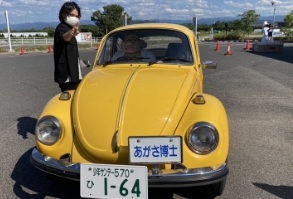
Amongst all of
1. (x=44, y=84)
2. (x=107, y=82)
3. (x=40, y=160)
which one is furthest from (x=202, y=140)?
(x=44, y=84)

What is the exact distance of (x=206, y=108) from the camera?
10.2 ft

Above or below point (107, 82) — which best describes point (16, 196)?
below

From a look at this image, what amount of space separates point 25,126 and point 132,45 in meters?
2.47

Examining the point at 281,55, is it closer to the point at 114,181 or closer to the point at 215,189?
the point at 215,189

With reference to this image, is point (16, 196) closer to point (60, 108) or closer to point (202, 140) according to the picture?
point (60, 108)

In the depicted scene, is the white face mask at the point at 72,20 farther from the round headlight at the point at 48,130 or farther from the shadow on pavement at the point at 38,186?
the shadow on pavement at the point at 38,186

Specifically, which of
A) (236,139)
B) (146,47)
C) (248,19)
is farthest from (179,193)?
(248,19)

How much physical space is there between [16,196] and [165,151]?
1.70 metres

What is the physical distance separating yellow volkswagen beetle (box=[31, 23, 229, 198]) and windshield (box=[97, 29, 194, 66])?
0.54m

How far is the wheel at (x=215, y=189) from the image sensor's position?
304 cm

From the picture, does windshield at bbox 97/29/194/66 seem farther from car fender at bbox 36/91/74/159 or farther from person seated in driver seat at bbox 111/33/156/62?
car fender at bbox 36/91/74/159

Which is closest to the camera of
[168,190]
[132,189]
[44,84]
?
[132,189]

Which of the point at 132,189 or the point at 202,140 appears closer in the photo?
the point at 132,189

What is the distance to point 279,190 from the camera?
11.0ft
